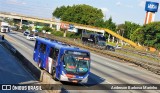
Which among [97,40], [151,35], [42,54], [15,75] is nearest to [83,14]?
[151,35]

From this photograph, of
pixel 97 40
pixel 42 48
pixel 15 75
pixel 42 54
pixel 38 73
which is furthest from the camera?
pixel 97 40

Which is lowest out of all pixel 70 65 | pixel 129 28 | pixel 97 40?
pixel 97 40

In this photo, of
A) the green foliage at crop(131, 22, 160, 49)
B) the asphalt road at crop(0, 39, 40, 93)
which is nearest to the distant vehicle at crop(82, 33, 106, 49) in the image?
the green foliage at crop(131, 22, 160, 49)

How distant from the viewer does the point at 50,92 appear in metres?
21.4

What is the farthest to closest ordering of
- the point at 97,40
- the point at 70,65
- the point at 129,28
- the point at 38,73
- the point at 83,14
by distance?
the point at 83,14
the point at 129,28
the point at 97,40
the point at 38,73
the point at 70,65

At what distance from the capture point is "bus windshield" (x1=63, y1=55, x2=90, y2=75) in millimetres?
26312

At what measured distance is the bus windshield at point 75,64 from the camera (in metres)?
26.3

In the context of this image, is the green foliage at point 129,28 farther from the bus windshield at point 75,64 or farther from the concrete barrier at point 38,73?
the bus windshield at point 75,64

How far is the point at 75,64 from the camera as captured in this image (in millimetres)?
26359

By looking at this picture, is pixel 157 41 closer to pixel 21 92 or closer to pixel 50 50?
pixel 50 50

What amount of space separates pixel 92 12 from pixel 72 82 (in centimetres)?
14487

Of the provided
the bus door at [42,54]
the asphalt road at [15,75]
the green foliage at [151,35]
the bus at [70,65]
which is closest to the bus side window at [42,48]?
the bus door at [42,54]

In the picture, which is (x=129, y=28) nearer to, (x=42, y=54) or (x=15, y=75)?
(x=42, y=54)

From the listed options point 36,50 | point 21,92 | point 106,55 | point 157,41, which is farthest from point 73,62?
point 157,41
